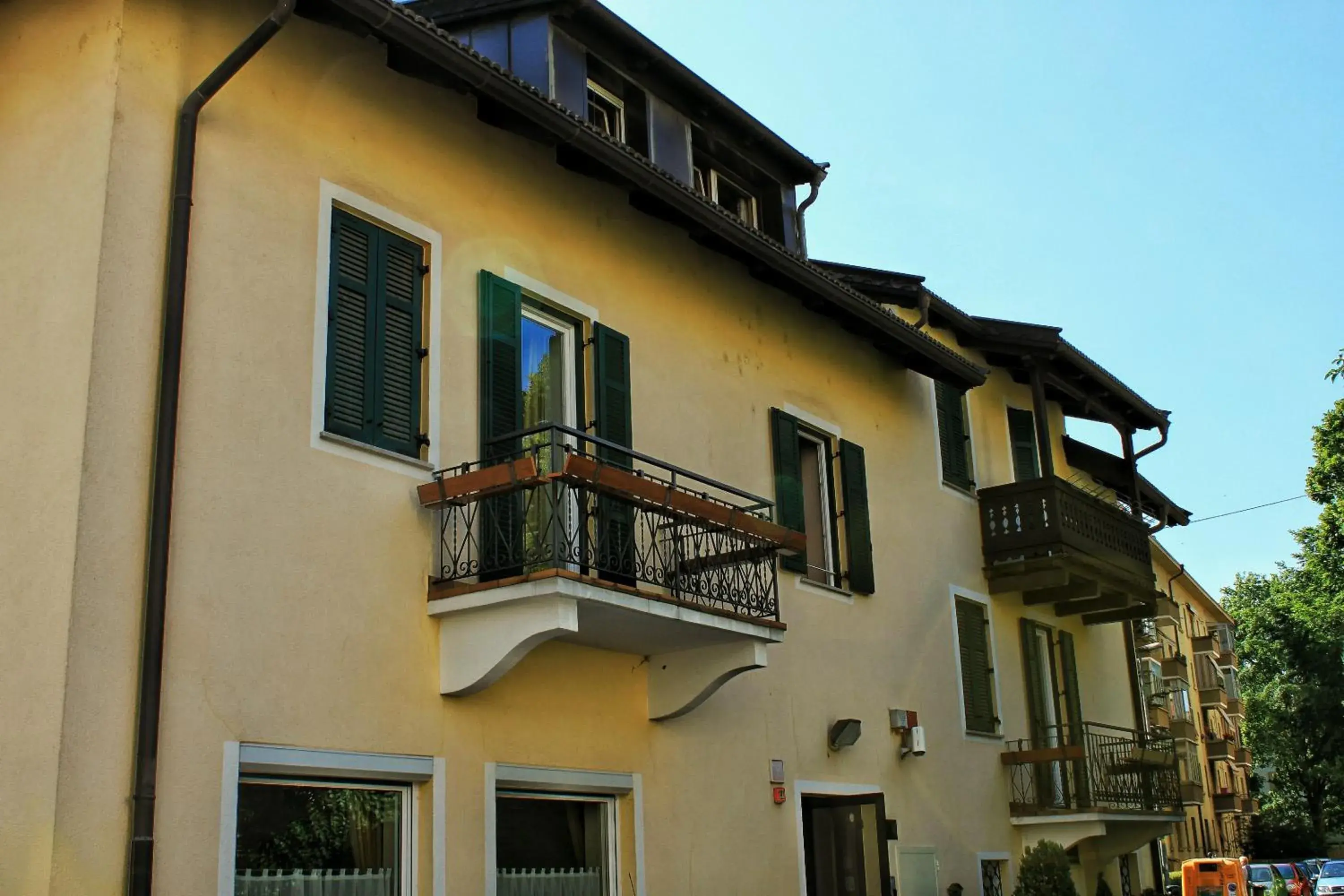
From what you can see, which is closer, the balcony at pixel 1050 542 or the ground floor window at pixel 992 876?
the ground floor window at pixel 992 876

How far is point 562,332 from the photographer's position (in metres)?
10.9

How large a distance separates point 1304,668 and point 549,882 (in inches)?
Answer: 1566

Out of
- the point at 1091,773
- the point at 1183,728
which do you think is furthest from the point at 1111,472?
the point at 1183,728

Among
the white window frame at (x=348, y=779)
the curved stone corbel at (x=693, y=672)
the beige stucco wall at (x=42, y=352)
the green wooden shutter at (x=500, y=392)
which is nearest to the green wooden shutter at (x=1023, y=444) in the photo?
the curved stone corbel at (x=693, y=672)

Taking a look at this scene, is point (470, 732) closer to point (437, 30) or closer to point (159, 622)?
point (159, 622)

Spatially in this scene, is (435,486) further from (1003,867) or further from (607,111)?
(1003,867)

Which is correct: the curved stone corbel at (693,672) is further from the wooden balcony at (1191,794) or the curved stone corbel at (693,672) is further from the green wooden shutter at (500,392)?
the wooden balcony at (1191,794)

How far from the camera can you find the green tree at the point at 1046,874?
564 inches

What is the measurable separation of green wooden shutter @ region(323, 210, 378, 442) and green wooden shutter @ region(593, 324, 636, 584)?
6.01 feet

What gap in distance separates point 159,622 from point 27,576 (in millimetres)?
720

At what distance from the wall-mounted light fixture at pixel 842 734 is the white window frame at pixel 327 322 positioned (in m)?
5.16

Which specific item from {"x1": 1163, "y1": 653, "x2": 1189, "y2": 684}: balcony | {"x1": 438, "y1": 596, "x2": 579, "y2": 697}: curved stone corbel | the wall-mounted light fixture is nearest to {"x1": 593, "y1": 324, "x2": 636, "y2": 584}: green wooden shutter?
{"x1": 438, "y1": 596, "x2": 579, "y2": 697}: curved stone corbel

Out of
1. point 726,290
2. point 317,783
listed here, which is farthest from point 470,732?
point 726,290

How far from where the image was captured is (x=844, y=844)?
12.2m
